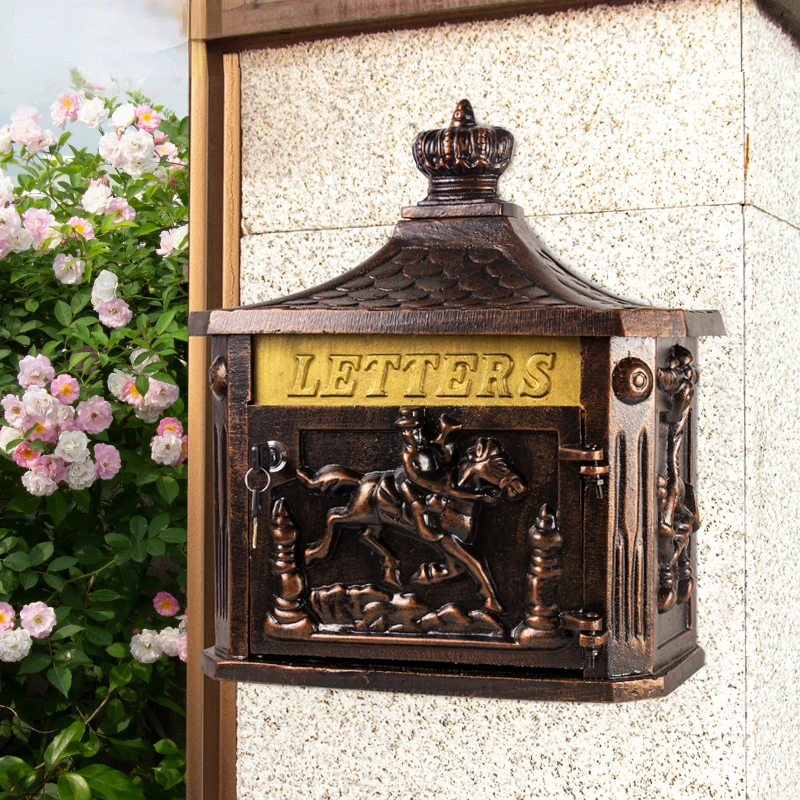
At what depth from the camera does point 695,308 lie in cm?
188

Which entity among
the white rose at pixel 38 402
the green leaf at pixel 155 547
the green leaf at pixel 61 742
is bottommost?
the green leaf at pixel 61 742

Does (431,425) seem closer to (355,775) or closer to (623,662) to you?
(623,662)

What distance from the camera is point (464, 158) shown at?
5.65ft

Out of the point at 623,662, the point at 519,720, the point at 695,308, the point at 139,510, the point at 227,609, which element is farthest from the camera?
the point at 139,510

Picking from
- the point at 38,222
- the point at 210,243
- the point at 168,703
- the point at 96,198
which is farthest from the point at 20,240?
the point at 168,703

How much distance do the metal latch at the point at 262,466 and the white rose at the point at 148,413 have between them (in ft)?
3.14

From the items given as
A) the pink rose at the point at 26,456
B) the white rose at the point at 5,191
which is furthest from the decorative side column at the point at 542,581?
the white rose at the point at 5,191

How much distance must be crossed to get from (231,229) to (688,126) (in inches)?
32.9

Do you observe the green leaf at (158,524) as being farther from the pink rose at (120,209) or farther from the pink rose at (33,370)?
the pink rose at (120,209)

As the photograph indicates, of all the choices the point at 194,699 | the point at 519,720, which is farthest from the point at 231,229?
the point at 519,720

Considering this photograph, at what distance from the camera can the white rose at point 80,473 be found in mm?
2525

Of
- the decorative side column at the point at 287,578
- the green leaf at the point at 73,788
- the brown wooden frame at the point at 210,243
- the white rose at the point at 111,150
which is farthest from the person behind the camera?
the white rose at the point at 111,150

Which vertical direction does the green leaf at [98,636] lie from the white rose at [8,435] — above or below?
below

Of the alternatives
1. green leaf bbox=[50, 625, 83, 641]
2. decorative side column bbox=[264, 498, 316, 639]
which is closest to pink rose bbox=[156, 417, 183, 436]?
green leaf bbox=[50, 625, 83, 641]
